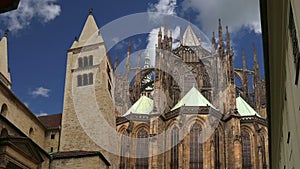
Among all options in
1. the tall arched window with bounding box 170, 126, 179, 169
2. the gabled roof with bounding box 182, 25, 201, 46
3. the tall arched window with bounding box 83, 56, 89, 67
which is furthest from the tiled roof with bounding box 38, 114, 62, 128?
the gabled roof with bounding box 182, 25, 201, 46

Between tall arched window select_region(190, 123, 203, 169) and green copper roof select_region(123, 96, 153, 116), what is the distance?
232 inches

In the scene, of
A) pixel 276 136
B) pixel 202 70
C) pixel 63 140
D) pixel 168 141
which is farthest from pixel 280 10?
pixel 202 70

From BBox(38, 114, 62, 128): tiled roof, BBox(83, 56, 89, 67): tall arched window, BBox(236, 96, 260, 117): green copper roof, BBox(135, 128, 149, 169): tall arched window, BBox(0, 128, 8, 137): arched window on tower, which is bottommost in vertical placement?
BBox(0, 128, 8, 137): arched window on tower

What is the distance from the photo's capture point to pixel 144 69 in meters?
50.4

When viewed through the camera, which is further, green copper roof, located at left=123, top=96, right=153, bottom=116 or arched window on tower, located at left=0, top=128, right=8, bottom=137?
green copper roof, located at left=123, top=96, right=153, bottom=116

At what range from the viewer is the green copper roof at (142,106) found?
140 ft

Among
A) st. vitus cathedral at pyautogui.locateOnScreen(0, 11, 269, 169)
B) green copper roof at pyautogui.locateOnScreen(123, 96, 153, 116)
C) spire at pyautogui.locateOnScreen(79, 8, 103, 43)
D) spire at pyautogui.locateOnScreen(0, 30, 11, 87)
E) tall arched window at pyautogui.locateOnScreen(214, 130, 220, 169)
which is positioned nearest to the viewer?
st. vitus cathedral at pyautogui.locateOnScreen(0, 11, 269, 169)

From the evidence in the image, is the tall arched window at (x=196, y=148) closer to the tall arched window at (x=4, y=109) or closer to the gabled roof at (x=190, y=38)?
the gabled roof at (x=190, y=38)

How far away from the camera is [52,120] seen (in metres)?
34.9

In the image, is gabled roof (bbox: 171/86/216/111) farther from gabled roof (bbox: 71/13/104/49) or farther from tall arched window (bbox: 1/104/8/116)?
tall arched window (bbox: 1/104/8/116)

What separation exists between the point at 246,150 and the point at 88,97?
15.1 meters

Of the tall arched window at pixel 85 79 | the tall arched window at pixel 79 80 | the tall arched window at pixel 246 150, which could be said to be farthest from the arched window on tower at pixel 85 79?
the tall arched window at pixel 246 150

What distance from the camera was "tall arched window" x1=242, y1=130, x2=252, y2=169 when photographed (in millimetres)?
37856

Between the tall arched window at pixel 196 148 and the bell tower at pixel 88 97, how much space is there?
7660mm
